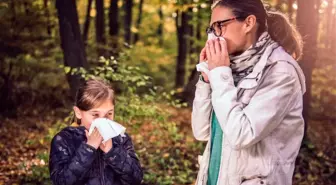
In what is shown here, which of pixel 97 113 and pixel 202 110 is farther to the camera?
pixel 97 113

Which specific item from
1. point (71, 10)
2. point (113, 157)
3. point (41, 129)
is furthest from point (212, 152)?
point (41, 129)

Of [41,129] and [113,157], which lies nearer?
[113,157]

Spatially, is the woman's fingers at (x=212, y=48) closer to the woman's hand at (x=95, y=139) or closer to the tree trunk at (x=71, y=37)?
the woman's hand at (x=95, y=139)

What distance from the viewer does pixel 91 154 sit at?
2.92 metres

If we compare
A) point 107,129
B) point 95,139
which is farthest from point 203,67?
point 95,139

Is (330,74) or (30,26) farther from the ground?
(30,26)

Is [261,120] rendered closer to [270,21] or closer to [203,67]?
[203,67]

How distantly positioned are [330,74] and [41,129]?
22.4 feet

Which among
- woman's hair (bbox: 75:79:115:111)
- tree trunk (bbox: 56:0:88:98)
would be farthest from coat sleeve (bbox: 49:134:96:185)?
tree trunk (bbox: 56:0:88:98)

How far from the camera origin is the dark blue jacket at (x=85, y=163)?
2928mm

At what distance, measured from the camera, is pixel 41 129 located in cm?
1070

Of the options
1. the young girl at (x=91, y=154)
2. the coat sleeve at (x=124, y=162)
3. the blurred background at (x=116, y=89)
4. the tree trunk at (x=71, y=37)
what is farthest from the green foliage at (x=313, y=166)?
the young girl at (x=91, y=154)

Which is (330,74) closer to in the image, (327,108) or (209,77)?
(327,108)

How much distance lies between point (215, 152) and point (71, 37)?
21.7 ft
